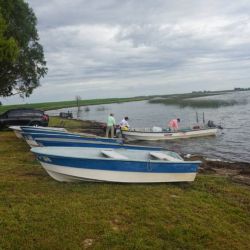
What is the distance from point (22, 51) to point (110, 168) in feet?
91.5

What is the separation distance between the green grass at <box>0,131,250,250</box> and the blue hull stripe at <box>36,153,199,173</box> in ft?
1.59

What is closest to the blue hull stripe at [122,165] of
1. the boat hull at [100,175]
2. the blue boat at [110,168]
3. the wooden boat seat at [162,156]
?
the blue boat at [110,168]

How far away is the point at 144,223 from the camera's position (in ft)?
25.5

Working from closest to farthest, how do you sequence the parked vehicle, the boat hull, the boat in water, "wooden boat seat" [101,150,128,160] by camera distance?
the boat hull → "wooden boat seat" [101,150,128,160] → the parked vehicle → the boat in water

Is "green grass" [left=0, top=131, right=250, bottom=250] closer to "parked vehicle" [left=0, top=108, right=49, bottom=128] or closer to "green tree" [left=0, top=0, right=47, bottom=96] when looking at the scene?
"parked vehicle" [left=0, top=108, right=49, bottom=128]

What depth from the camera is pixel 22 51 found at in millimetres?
Result: 35375

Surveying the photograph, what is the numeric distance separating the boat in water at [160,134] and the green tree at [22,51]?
40.3 ft

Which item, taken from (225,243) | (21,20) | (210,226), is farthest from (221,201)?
(21,20)

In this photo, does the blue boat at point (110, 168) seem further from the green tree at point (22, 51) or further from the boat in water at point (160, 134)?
the green tree at point (22, 51)

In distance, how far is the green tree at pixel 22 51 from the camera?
3331 centimetres

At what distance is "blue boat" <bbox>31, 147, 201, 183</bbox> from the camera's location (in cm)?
1026

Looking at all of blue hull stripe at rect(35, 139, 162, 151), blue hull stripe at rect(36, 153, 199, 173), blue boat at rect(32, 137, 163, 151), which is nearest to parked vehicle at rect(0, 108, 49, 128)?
blue boat at rect(32, 137, 163, 151)

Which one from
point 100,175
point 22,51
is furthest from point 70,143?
point 22,51

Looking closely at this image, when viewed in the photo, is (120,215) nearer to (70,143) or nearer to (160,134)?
(70,143)
